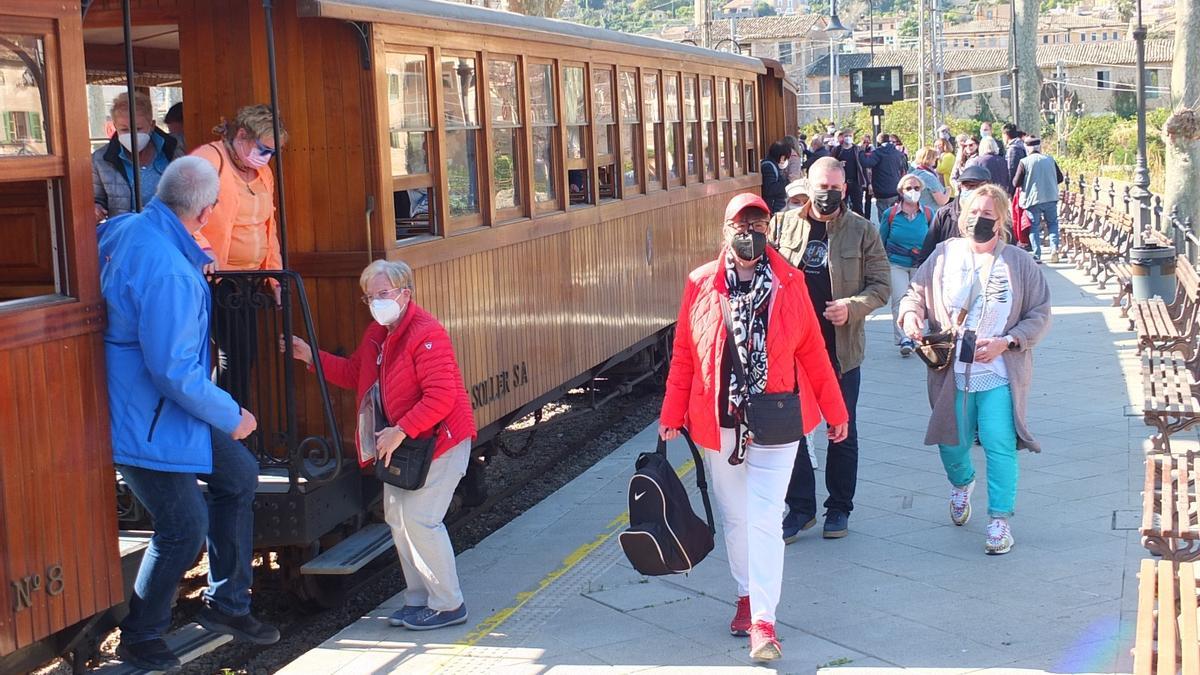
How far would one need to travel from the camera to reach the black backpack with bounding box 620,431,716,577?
5.86 meters

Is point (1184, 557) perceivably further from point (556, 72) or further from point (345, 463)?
point (556, 72)

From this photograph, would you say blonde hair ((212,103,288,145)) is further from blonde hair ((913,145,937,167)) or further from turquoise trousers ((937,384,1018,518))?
blonde hair ((913,145,937,167))

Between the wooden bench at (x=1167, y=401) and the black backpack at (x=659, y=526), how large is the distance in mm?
3432

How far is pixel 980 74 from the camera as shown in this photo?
94375mm

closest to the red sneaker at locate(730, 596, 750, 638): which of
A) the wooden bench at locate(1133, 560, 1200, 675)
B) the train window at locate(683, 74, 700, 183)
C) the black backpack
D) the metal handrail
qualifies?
the black backpack

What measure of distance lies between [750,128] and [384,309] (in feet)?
34.5

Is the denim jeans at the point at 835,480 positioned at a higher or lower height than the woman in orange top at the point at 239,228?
lower

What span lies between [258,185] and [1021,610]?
12.4 ft

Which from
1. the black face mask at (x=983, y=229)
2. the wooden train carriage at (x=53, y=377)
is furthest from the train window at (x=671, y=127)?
the wooden train carriage at (x=53, y=377)

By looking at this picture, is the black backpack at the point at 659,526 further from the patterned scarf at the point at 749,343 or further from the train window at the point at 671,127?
the train window at the point at 671,127

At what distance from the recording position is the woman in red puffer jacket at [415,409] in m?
6.16

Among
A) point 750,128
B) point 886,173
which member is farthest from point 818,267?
point 886,173

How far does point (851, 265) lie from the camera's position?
7266mm

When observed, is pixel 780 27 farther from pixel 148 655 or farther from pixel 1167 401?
pixel 148 655
